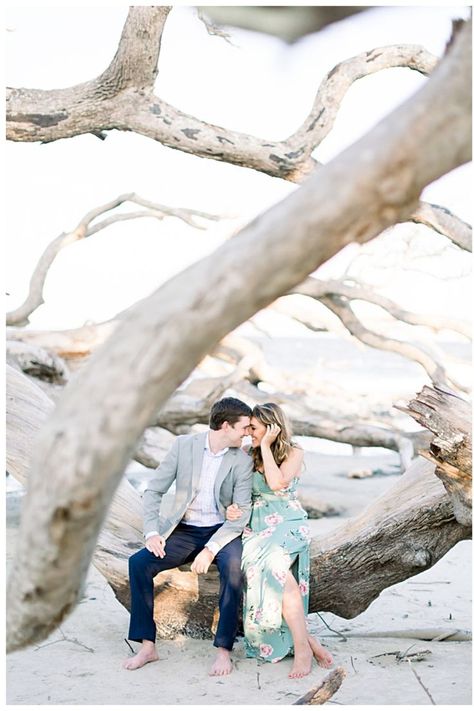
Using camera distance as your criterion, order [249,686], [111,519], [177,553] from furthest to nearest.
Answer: [111,519]
[177,553]
[249,686]

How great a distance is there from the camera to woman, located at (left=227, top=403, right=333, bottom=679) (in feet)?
12.0

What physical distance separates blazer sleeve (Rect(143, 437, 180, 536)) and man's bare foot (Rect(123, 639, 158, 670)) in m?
0.50

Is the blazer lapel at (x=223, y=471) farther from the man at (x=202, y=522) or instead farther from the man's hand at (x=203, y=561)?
the man's hand at (x=203, y=561)

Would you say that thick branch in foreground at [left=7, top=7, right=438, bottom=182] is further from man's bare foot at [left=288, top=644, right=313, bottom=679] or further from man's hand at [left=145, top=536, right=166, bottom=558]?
man's bare foot at [left=288, top=644, right=313, bottom=679]

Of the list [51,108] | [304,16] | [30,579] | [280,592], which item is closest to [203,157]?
[51,108]

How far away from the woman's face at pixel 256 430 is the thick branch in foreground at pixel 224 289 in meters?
2.25

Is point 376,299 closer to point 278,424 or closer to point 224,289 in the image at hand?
point 278,424

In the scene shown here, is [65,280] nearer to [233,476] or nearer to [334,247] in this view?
[233,476]

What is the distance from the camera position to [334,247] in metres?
1.59

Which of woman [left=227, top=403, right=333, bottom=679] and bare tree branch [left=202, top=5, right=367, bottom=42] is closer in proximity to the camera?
bare tree branch [left=202, top=5, right=367, bottom=42]

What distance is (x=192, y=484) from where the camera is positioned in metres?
3.92

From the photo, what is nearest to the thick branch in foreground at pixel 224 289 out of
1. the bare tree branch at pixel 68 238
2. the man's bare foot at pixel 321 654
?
the man's bare foot at pixel 321 654

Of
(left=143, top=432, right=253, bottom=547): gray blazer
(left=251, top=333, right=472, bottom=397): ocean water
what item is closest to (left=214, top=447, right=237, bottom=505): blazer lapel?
(left=143, top=432, right=253, bottom=547): gray blazer

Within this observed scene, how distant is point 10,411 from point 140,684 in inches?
55.8
